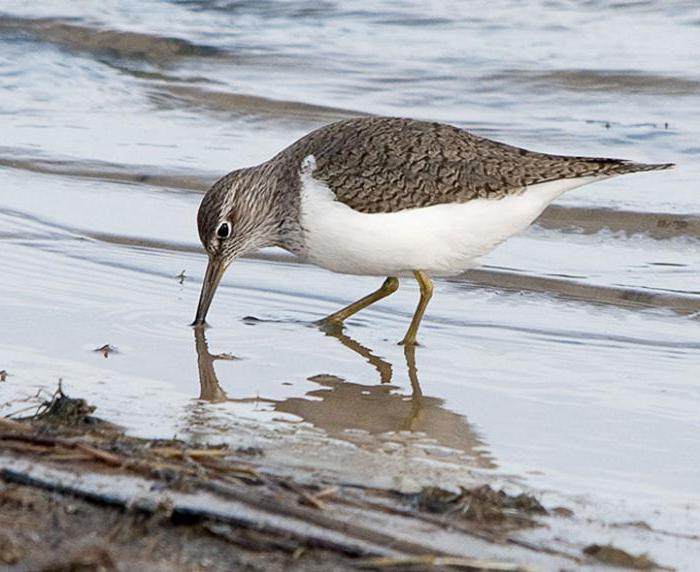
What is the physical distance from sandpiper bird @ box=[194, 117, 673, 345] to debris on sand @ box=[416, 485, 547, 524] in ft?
8.32

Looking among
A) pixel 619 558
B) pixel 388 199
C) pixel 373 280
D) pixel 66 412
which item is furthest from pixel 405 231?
pixel 619 558

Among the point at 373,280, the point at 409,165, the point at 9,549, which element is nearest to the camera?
the point at 9,549

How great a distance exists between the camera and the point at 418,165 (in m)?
7.01

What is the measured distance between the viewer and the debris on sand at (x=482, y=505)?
4277 millimetres

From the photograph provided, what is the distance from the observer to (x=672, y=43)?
45.6 ft

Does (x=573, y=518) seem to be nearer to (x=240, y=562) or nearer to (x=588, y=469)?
(x=588, y=469)

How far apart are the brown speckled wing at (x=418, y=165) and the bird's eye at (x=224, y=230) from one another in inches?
18.7

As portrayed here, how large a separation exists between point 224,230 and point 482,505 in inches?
131

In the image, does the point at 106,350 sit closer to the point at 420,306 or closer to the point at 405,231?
the point at 405,231

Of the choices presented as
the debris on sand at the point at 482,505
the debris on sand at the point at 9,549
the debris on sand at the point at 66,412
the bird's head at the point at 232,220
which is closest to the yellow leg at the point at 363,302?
the bird's head at the point at 232,220

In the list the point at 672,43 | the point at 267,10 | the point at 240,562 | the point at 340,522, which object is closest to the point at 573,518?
the point at 340,522

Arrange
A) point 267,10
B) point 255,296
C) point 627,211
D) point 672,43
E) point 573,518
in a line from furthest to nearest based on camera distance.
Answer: point 267,10 → point 672,43 → point 627,211 → point 255,296 → point 573,518

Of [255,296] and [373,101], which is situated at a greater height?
[373,101]

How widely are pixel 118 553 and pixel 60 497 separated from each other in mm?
456
